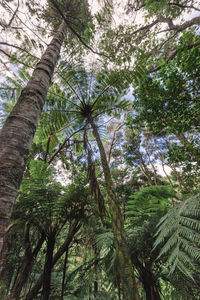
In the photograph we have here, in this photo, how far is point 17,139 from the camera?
0.74 m

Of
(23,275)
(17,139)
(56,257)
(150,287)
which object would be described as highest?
(17,139)

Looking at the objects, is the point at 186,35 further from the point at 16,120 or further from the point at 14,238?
the point at 14,238

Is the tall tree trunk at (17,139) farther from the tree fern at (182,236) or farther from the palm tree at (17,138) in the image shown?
the tree fern at (182,236)

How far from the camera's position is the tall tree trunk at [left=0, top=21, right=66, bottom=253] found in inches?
22.2

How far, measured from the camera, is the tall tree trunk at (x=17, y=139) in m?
0.56

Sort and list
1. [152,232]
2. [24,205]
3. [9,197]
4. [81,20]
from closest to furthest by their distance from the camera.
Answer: [9,197] < [152,232] < [24,205] < [81,20]

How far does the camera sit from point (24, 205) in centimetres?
187

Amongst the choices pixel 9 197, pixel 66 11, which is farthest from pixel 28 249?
pixel 66 11

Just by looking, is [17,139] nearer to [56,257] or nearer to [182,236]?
[182,236]

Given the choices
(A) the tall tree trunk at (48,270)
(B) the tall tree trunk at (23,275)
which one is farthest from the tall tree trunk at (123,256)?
(B) the tall tree trunk at (23,275)

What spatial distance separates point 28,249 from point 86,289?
35.7 inches

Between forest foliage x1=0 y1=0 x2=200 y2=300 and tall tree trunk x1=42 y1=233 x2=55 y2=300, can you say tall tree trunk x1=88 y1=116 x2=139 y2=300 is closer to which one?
forest foliage x1=0 y1=0 x2=200 y2=300

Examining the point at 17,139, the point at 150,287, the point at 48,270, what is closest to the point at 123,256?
the point at 150,287

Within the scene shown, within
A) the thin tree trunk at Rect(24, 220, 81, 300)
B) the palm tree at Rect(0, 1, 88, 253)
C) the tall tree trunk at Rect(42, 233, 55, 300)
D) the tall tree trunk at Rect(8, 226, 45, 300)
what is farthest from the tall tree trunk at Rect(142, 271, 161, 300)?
the palm tree at Rect(0, 1, 88, 253)
